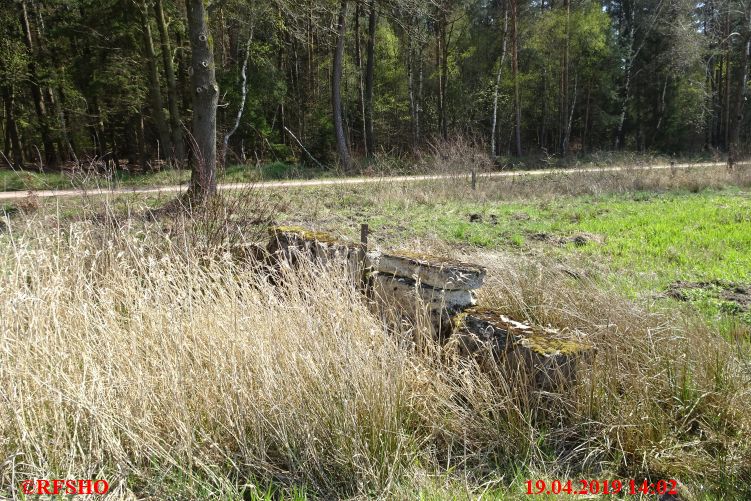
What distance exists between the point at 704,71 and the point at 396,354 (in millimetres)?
41247

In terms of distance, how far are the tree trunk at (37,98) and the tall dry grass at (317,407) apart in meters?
21.1

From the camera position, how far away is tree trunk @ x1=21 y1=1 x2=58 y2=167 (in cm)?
1984

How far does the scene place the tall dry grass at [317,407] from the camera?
2.38m

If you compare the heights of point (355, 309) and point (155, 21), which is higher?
point (155, 21)

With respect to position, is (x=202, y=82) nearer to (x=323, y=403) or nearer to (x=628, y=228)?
(x=323, y=403)

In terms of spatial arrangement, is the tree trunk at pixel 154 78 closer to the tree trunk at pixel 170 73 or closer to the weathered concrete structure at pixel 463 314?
the tree trunk at pixel 170 73

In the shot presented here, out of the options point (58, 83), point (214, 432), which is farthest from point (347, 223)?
point (58, 83)

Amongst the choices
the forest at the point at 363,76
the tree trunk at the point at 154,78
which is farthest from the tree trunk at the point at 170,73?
the tree trunk at the point at 154,78

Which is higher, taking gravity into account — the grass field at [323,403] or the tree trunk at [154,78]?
the tree trunk at [154,78]

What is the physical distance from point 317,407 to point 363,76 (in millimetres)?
30975

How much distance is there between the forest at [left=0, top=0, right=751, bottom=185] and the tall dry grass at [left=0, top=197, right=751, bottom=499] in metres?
7.77

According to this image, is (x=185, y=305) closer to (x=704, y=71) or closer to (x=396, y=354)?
(x=396, y=354)

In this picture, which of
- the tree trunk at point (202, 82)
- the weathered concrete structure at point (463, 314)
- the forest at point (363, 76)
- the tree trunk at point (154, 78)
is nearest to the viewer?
the weathered concrete structure at point (463, 314)

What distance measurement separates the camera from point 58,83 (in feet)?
68.7
